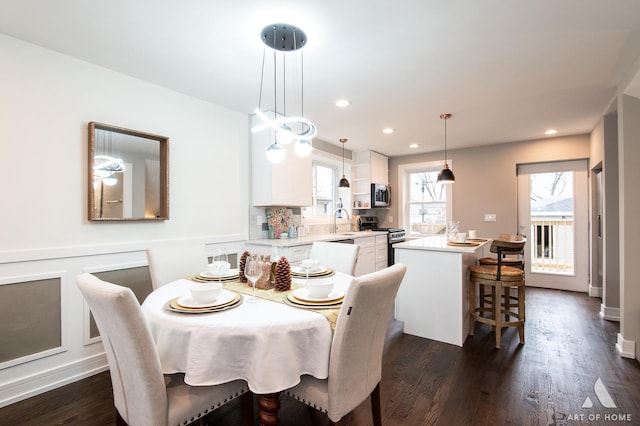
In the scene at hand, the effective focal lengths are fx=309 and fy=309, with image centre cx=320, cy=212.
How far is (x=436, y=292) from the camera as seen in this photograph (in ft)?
9.59

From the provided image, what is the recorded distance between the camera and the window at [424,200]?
19.1ft

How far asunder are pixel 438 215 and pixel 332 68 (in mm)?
4169

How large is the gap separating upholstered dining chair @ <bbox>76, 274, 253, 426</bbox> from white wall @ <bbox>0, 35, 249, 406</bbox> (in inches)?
53.9

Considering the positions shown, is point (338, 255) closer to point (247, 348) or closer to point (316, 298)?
point (316, 298)

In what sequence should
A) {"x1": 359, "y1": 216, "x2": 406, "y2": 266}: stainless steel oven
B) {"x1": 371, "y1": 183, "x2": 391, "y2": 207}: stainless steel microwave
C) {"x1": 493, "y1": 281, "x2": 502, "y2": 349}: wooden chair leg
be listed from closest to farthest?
1. {"x1": 493, "y1": 281, "x2": 502, "y2": 349}: wooden chair leg
2. {"x1": 359, "y1": 216, "x2": 406, "y2": 266}: stainless steel oven
3. {"x1": 371, "y1": 183, "x2": 391, "y2": 207}: stainless steel microwave

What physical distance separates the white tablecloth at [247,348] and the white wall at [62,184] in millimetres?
1496

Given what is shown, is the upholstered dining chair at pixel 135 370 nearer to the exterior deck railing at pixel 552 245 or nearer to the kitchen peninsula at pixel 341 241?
the kitchen peninsula at pixel 341 241

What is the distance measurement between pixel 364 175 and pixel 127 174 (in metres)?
3.92

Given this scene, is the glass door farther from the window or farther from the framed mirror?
the framed mirror

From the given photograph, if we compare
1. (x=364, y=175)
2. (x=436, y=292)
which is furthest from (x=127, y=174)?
(x=364, y=175)

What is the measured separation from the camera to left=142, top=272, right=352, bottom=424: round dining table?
1.24 metres

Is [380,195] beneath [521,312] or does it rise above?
above

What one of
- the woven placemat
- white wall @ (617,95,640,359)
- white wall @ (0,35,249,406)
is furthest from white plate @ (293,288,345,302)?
white wall @ (617,95,640,359)

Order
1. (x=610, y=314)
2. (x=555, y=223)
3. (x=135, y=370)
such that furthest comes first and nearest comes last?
(x=555, y=223) < (x=610, y=314) < (x=135, y=370)
